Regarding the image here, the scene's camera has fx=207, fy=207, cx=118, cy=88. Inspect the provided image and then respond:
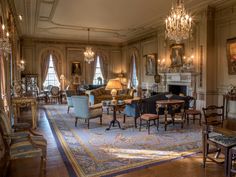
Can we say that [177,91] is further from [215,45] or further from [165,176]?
[165,176]

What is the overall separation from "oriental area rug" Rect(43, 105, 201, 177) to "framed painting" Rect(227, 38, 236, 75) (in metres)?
2.23

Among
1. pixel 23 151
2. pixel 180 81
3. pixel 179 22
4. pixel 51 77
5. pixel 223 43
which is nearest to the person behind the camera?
pixel 23 151

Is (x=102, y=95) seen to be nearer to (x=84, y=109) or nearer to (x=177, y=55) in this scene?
(x=177, y=55)

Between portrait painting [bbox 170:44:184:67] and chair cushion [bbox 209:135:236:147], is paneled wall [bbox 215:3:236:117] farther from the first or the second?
chair cushion [bbox 209:135:236:147]

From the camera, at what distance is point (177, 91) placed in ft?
30.2

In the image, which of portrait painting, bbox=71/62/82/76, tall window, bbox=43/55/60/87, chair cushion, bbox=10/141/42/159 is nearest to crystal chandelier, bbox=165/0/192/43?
chair cushion, bbox=10/141/42/159

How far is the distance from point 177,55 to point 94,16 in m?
3.74

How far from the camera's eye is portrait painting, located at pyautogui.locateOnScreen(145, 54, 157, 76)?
1061cm

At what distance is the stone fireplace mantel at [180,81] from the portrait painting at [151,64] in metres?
0.83

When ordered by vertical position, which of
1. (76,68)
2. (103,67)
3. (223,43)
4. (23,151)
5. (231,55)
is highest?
(223,43)

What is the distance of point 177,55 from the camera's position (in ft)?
28.4

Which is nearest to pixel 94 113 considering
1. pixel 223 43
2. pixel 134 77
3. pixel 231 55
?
pixel 231 55

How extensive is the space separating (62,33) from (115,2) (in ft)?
18.0

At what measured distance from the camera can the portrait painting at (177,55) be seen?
848 cm
